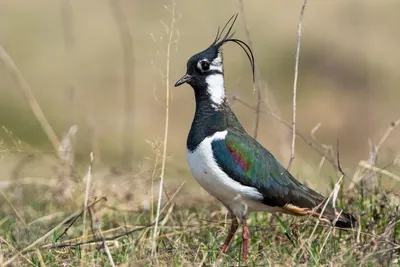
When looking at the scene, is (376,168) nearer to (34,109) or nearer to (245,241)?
(245,241)

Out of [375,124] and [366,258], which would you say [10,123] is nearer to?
[375,124]

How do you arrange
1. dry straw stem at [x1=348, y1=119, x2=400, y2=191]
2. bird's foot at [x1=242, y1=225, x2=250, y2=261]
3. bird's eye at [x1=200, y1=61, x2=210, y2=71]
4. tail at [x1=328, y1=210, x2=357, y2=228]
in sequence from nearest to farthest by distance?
bird's foot at [x1=242, y1=225, x2=250, y2=261] → tail at [x1=328, y1=210, x2=357, y2=228] → bird's eye at [x1=200, y1=61, x2=210, y2=71] → dry straw stem at [x1=348, y1=119, x2=400, y2=191]

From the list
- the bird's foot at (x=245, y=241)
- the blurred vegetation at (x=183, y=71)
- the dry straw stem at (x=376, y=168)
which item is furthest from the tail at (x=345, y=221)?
the blurred vegetation at (x=183, y=71)

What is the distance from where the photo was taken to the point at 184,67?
633 inches

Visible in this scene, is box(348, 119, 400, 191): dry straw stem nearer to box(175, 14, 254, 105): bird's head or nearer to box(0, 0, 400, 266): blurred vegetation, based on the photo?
box(175, 14, 254, 105): bird's head

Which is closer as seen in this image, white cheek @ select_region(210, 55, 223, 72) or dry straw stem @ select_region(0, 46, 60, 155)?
white cheek @ select_region(210, 55, 223, 72)

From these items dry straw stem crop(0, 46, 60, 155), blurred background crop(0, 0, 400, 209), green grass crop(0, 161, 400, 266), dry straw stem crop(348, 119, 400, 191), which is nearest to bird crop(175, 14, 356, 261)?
green grass crop(0, 161, 400, 266)

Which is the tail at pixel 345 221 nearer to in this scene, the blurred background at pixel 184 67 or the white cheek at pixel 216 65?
the white cheek at pixel 216 65

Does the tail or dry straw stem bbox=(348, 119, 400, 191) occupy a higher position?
dry straw stem bbox=(348, 119, 400, 191)

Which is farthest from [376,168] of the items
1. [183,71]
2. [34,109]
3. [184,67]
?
[184,67]

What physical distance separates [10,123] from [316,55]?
6.30 m

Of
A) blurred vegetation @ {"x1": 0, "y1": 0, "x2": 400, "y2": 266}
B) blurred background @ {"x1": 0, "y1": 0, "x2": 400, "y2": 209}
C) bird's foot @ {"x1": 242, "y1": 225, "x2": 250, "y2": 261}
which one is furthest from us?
blurred background @ {"x1": 0, "y1": 0, "x2": 400, "y2": 209}

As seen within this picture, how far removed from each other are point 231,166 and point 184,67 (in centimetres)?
1072

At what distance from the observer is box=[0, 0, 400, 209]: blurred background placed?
15430mm
